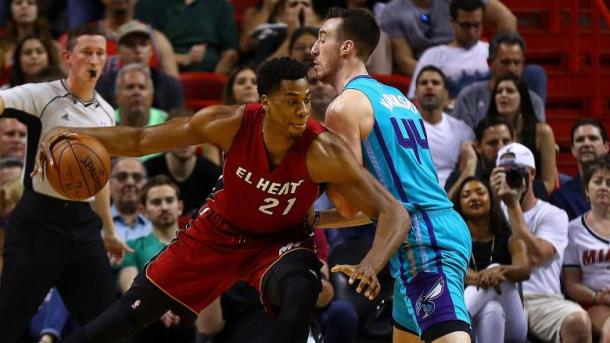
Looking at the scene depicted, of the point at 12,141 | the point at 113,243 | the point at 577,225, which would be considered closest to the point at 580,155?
the point at 577,225

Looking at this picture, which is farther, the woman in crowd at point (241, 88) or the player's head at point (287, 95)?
the woman in crowd at point (241, 88)

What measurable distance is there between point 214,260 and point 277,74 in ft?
3.11

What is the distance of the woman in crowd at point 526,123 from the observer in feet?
26.7

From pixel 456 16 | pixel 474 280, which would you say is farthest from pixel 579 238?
pixel 456 16

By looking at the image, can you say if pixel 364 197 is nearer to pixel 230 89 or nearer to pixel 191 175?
pixel 191 175

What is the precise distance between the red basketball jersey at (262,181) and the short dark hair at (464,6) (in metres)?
4.27

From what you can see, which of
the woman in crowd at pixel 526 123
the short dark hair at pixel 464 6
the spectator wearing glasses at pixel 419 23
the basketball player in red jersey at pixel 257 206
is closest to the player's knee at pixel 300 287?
the basketball player in red jersey at pixel 257 206

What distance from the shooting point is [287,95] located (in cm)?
501

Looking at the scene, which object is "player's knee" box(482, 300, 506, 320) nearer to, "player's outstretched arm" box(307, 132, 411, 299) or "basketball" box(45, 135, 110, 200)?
"player's outstretched arm" box(307, 132, 411, 299)

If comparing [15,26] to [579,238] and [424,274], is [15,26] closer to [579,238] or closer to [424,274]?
[579,238]

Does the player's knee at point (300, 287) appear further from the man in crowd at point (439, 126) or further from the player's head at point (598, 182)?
the man in crowd at point (439, 126)

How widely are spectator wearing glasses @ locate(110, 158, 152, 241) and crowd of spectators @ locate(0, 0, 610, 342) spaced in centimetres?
1

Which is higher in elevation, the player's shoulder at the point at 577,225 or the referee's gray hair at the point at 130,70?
the referee's gray hair at the point at 130,70

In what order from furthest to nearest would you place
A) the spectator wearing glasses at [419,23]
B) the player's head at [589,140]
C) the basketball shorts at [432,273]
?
1. the spectator wearing glasses at [419,23]
2. the player's head at [589,140]
3. the basketball shorts at [432,273]
